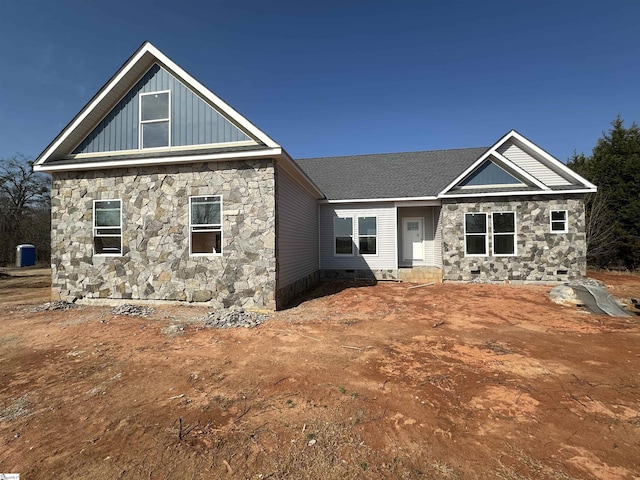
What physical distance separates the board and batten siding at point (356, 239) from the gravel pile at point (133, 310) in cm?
757

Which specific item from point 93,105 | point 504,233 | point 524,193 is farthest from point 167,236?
point 524,193

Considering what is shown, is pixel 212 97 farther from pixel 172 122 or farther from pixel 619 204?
pixel 619 204

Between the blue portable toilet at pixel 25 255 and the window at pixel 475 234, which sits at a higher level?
the window at pixel 475 234

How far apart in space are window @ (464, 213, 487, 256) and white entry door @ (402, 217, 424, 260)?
2.51 meters

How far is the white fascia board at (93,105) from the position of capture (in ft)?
28.2

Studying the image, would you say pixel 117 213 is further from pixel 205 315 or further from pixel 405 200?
pixel 405 200

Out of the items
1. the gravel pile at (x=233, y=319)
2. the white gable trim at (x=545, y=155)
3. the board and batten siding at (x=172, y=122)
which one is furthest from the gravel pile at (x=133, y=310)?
the white gable trim at (x=545, y=155)

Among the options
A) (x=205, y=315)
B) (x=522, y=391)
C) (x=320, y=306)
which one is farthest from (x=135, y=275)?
(x=522, y=391)

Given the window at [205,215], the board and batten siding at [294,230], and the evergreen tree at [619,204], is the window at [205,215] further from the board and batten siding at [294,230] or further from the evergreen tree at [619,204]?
the evergreen tree at [619,204]

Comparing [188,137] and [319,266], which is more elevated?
[188,137]

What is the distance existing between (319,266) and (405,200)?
4.84 metres

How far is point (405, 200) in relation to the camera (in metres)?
13.3

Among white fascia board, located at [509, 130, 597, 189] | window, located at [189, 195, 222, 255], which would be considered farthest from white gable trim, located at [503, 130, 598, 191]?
window, located at [189, 195, 222, 255]

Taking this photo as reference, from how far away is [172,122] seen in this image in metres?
8.84
